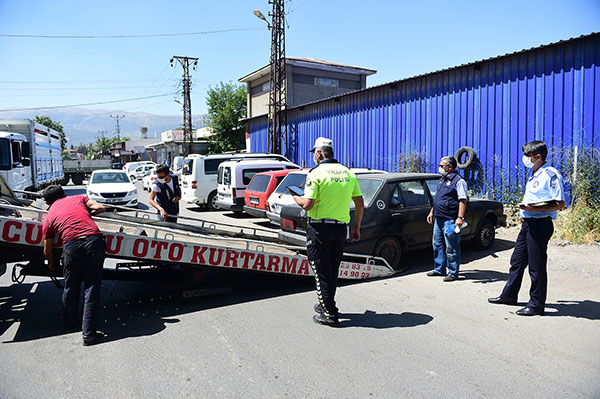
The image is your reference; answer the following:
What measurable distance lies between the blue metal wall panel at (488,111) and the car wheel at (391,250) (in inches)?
230

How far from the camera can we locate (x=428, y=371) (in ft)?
11.4

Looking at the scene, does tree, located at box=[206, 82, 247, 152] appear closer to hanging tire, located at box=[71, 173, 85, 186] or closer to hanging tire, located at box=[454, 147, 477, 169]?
hanging tire, located at box=[71, 173, 85, 186]

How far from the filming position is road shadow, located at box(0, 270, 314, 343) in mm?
4492

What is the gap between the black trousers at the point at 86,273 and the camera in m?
4.13

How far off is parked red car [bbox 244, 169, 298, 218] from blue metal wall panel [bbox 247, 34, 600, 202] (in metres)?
5.38

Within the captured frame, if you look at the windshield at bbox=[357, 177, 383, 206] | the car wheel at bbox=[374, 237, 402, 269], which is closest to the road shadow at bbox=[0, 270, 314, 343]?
the car wheel at bbox=[374, 237, 402, 269]

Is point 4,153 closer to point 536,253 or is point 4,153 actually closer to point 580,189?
point 536,253

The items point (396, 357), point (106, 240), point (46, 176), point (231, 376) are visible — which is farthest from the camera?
point (46, 176)

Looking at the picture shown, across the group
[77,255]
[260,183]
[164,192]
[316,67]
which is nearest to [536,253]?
[77,255]

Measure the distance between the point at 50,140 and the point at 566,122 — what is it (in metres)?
25.0

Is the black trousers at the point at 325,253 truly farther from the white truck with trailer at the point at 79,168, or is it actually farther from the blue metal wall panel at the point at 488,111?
the white truck with trailer at the point at 79,168

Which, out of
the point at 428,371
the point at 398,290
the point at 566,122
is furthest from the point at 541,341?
the point at 566,122

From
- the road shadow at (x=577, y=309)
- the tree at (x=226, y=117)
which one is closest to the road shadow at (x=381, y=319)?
the road shadow at (x=577, y=309)

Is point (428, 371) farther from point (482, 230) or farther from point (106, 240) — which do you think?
point (482, 230)
